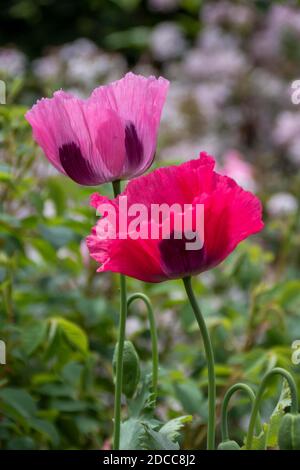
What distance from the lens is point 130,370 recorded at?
0.69 metres

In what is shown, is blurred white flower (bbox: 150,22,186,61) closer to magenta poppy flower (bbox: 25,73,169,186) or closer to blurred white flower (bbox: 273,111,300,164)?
blurred white flower (bbox: 273,111,300,164)

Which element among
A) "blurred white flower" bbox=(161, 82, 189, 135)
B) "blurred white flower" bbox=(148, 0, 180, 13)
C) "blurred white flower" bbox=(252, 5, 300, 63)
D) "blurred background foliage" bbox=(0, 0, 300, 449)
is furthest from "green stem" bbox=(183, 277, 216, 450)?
"blurred white flower" bbox=(148, 0, 180, 13)

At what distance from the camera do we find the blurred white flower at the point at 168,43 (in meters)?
3.26

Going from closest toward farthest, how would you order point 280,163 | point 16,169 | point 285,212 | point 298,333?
point 16,169 < point 298,333 < point 285,212 < point 280,163

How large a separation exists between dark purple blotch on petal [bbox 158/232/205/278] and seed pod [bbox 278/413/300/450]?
0.11 metres

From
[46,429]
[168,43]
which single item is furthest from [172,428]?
[168,43]

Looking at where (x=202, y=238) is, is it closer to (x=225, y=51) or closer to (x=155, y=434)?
(x=155, y=434)

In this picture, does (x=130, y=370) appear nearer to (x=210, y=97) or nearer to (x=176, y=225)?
(x=176, y=225)

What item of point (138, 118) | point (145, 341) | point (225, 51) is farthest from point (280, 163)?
point (138, 118)

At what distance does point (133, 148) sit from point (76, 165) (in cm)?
4

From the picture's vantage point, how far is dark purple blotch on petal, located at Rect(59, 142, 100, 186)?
25.6 inches

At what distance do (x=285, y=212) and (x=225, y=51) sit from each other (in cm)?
128

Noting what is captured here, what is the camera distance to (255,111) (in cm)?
305
